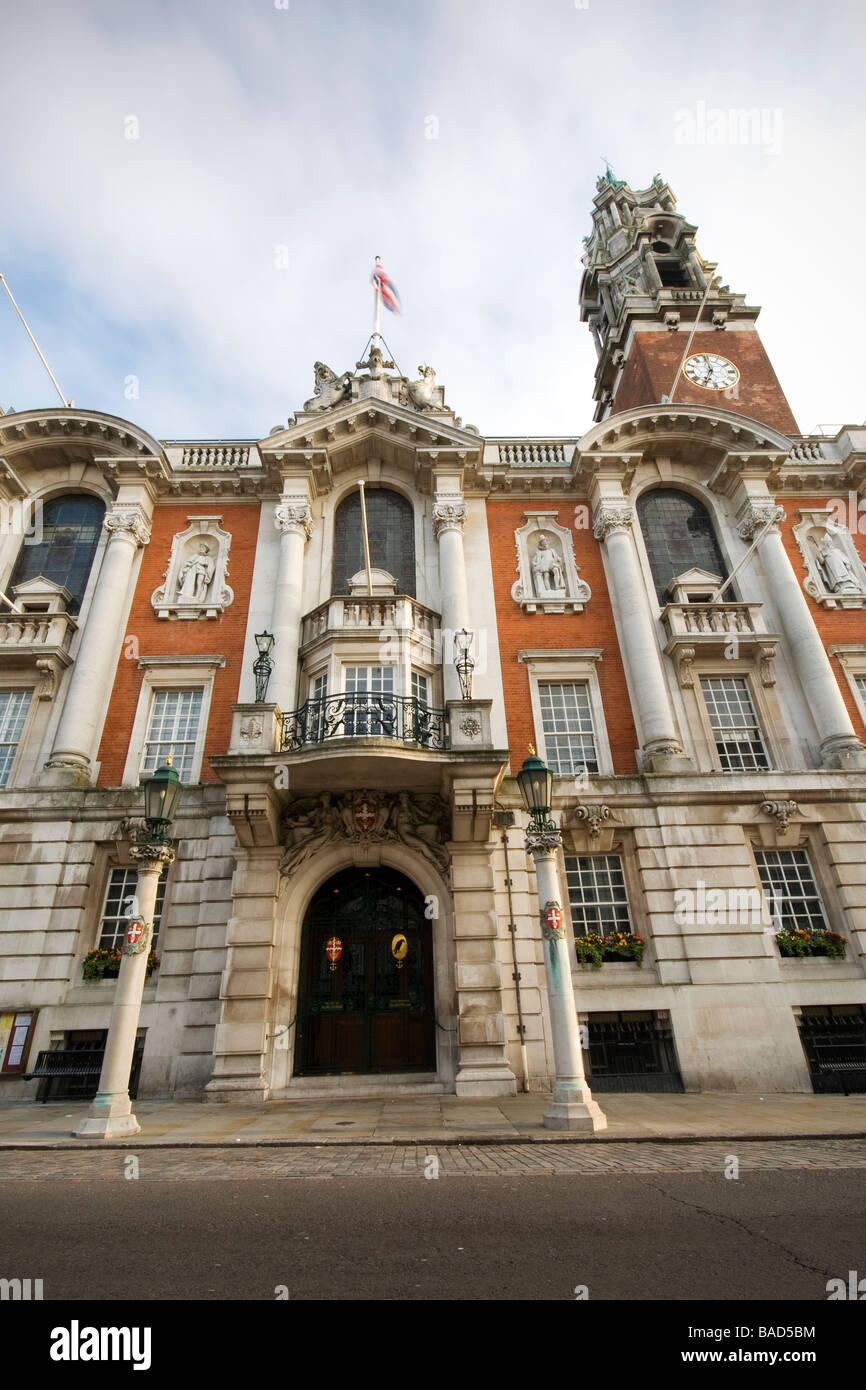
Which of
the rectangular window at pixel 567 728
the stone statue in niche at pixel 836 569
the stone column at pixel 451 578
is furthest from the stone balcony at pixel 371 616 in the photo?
the stone statue in niche at pixel 836 569

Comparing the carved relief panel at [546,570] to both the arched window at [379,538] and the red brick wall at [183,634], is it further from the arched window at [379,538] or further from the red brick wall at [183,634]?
the red brick wall at [183,634]

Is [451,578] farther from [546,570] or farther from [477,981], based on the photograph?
[477,981]

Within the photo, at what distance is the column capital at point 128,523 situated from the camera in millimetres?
19688

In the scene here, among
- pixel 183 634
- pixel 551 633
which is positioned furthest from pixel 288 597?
pixel 551 633

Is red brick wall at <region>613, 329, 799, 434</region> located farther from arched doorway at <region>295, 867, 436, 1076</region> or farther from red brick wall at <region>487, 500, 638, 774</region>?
arched doorway at <region>295, 867, 436, 1076</region>

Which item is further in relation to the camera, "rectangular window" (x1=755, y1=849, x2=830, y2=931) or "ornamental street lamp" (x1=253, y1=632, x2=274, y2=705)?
"ornamental street lamp" (x1=253, y1=632, x2=274, y2=705)

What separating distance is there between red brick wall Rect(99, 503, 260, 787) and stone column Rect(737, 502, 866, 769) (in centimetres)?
1515

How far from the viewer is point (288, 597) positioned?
1827cm

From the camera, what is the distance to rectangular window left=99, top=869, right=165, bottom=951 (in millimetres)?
15367

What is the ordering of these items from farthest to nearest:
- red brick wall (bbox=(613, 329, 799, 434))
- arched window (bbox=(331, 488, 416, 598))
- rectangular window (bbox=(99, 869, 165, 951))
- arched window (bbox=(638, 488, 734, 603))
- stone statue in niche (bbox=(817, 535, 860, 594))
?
red brick wall (bbox=(613, 329, 799, 434))
arched window (bbox=(638, 488, 734, 603))
arched window (bbox=(331, 488, 416, 598))
stone statue in niche (bbox=(817, 535, 860, 594))
rectangular window (bbox=(99, 869, 165, 951))

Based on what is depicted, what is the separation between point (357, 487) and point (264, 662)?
790 cm

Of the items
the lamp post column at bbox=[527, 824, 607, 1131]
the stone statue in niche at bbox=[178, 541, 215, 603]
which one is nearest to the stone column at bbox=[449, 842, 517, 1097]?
the lamp post column at bbox=[527, 824, 607, 1131]

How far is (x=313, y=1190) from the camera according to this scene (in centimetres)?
652

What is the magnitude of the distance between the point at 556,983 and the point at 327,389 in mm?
20265
